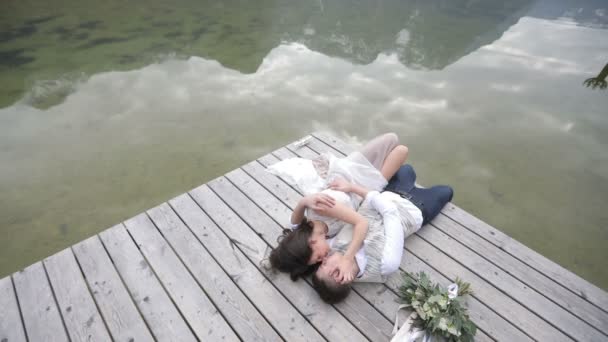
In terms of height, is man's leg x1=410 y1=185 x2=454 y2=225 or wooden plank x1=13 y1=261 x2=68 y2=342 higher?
man's leg x1=410 y1=185 x2=454 y2=225

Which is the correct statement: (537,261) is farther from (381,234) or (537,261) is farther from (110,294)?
(110,294)

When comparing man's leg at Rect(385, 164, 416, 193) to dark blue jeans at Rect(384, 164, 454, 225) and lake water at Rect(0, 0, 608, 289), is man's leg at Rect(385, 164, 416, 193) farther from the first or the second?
lake water at Rect(0, 0, 608, 289)

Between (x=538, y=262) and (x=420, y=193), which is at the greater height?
(x=420, y=193)

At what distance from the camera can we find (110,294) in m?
1.86

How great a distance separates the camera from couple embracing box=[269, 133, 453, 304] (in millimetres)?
1829

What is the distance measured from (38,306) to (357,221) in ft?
6.48

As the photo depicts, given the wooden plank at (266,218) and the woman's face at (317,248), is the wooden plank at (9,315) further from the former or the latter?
the woman's face at (317,248)

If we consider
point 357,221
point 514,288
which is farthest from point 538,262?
point 357,221

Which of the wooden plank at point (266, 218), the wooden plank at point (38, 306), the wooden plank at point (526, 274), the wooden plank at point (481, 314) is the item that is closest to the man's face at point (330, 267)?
the wooden plank at point (266, 218)

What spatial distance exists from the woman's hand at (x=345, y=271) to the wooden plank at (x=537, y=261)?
1.03 m

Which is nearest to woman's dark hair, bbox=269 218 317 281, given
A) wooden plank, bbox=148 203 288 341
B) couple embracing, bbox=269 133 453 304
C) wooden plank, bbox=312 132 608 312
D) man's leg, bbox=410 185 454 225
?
couple embracing, bbox=269 133 453 304

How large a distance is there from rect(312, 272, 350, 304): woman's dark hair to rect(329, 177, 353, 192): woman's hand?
26.5 inches

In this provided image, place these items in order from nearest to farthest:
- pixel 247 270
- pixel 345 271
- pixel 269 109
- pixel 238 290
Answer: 1. pixel 345 271
2. pixel 238 290
3. pixel 247 270
4. pixel 269 109

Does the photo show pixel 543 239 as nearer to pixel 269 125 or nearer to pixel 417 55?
pixel 269 125
